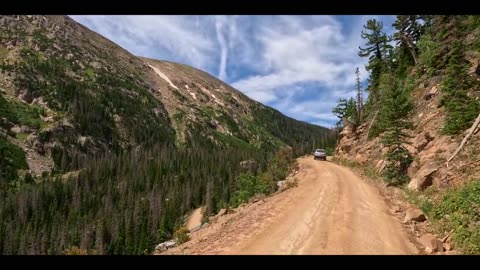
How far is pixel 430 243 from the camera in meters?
13.3

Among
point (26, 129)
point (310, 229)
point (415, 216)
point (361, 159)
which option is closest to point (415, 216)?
point (415, 216)

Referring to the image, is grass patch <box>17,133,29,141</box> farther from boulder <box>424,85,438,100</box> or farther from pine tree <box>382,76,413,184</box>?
pine tree <box>382,76,413,184</box>

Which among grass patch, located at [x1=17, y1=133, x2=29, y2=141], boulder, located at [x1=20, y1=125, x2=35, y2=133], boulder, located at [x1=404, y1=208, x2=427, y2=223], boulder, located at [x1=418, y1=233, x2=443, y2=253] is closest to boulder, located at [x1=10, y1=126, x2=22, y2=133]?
boulder, located at [x1=20, y1=125, x2=35, y2=133]

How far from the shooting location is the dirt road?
40.7 ft

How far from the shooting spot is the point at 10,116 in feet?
580

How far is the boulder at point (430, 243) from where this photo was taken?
42.0 ft

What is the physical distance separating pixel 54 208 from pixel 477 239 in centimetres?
13362

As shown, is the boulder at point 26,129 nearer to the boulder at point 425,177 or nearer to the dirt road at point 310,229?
the dirt road at point 310,229

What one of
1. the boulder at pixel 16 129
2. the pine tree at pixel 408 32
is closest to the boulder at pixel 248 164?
the pine tree at pixel 408 32

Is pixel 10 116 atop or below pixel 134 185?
atop

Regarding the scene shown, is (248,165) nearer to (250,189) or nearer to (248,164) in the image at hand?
Result: (248,164)

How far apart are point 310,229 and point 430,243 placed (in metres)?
4.49
